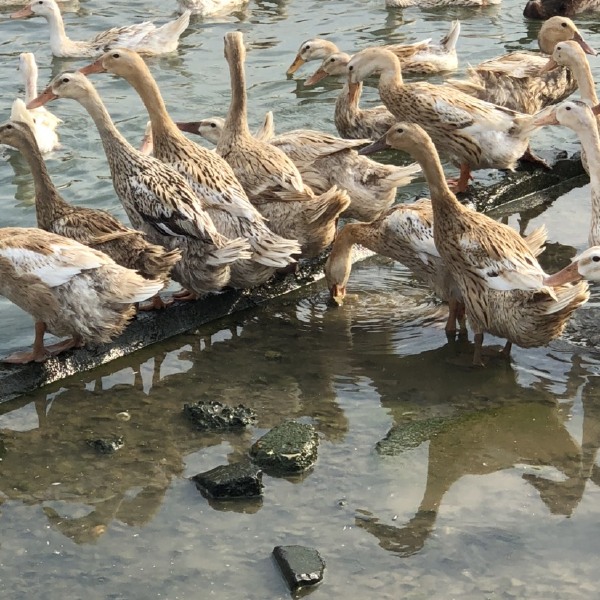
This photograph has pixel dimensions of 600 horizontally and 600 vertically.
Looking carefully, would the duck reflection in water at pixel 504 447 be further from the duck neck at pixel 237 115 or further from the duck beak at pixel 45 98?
the duck beak at pixel 45 98

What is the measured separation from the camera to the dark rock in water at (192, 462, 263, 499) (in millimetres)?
5527

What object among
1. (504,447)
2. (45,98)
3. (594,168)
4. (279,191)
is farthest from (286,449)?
(45,98)

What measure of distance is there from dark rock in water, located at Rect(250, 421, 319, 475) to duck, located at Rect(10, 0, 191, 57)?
348 inches

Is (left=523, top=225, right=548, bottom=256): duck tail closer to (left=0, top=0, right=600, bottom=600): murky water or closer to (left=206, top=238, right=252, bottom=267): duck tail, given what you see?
(left=0, top=0, right=600, bottom=600): murky water

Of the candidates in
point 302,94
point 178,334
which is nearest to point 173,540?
point 178,334

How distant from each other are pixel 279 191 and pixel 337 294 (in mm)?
853

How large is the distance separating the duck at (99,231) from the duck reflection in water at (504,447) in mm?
1686

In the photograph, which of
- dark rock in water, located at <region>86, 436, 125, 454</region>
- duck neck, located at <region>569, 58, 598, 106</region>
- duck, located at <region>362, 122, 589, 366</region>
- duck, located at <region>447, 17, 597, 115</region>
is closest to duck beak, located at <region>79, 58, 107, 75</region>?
duck, located at <region>362, 122, 589, 366</region>

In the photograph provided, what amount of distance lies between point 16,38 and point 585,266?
404 inches

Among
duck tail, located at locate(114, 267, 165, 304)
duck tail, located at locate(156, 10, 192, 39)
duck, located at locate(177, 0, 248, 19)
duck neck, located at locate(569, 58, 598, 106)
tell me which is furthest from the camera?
duck, located at locate(177, 0, 248, 19)

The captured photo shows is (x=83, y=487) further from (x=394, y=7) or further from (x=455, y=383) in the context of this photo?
(x=394, y=7)

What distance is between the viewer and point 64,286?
658cm

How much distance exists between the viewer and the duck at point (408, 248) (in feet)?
24.6

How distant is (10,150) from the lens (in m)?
11.2
